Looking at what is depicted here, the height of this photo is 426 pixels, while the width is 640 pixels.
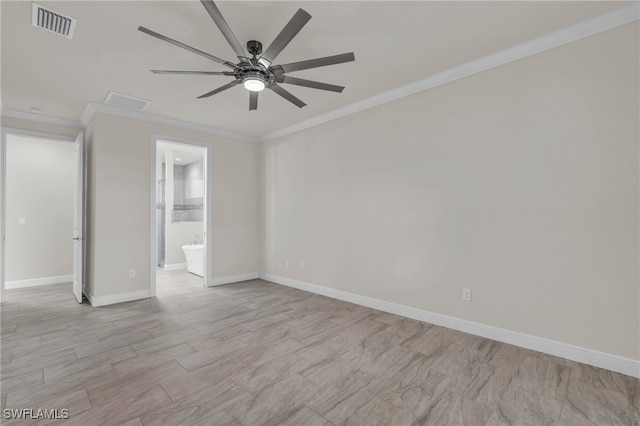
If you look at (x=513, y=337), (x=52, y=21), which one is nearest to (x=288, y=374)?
(x=513, y=337)

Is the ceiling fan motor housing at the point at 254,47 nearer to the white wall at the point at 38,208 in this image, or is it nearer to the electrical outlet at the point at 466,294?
the electrical outlet at the point at 466,294

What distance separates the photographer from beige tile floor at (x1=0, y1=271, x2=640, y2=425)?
74.4 inches

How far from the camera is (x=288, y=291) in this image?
4852 millimetres

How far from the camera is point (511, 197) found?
112 inches

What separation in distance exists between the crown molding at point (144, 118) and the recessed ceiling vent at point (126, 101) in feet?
0.54

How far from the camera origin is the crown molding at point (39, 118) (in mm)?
4250

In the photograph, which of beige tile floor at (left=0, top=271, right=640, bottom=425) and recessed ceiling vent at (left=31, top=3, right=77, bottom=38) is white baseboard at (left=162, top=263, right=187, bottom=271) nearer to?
beige tile floor at (left=0, top=271, right=640, bottom=425)

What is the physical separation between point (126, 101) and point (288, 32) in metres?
3.11

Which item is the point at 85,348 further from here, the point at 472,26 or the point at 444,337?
the point at 472,26

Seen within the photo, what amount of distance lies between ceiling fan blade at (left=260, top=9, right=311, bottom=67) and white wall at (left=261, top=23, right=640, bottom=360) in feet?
6.68

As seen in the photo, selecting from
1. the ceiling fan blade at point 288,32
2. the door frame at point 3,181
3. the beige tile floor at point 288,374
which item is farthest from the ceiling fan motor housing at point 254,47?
the door frame at point 3,181

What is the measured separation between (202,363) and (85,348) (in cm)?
126

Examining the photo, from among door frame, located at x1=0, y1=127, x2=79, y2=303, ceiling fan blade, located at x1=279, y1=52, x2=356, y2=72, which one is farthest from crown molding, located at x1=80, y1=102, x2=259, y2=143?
ceiling fan blade, located at x1=279, y1=52, x2=356, y2=72

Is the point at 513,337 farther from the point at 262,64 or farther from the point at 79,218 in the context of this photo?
the point at 79,218
